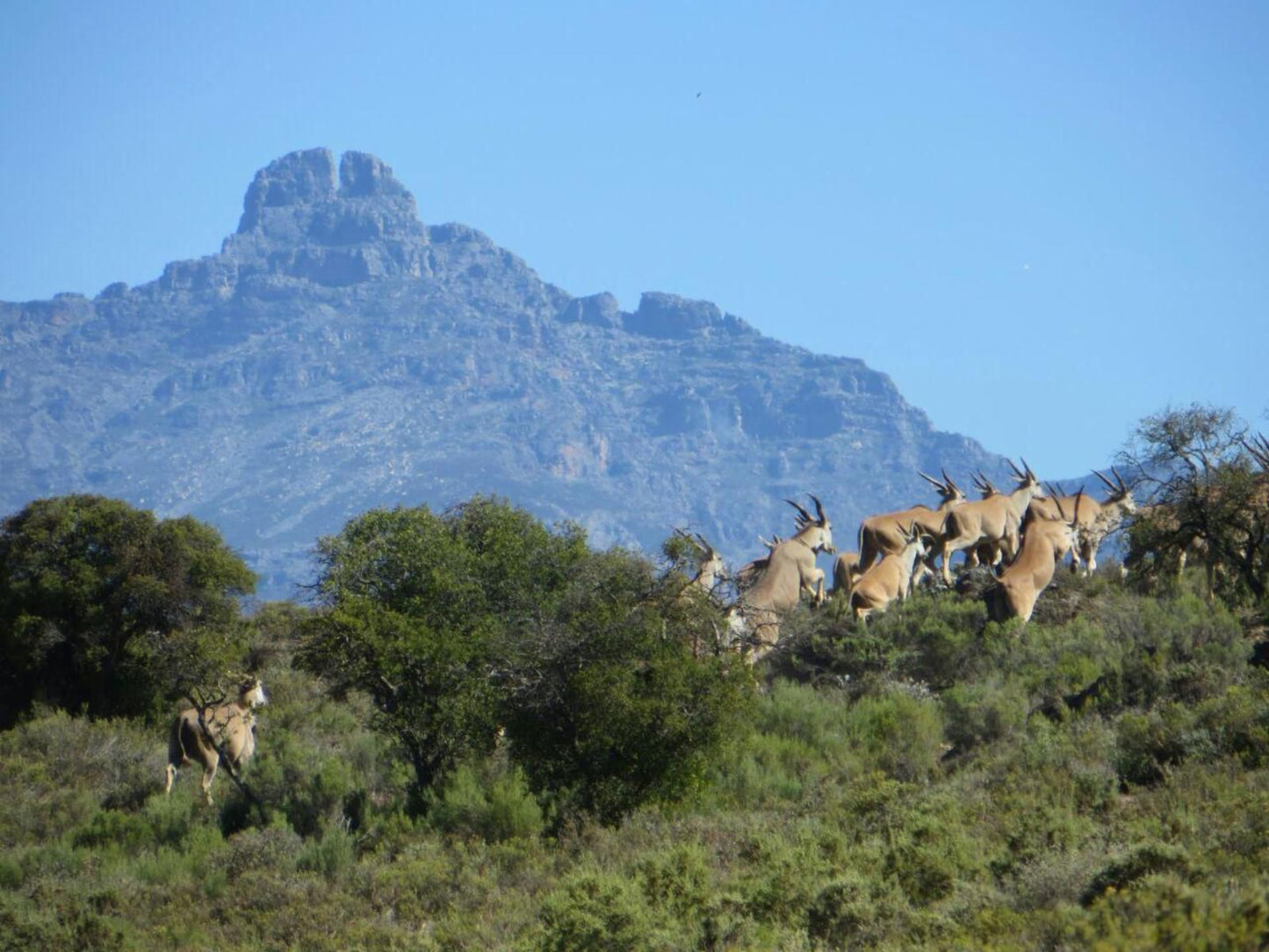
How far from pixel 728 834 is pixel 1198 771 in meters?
5.09

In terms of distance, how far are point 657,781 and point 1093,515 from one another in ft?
46.1

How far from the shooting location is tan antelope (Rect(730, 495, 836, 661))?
1007 inches

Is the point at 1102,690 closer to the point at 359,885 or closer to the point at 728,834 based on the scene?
the point at 728,834

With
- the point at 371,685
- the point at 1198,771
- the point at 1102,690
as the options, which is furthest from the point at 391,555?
the point at 1198,771

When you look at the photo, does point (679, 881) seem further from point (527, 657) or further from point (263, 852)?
point (263, 852)

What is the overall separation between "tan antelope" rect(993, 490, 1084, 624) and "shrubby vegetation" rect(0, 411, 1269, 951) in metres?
0.50

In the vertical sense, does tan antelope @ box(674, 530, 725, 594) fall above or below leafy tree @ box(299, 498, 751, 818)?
above

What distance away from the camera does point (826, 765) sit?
853 inches

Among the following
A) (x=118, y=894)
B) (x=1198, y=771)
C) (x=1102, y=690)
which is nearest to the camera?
(x=1198, y=771)

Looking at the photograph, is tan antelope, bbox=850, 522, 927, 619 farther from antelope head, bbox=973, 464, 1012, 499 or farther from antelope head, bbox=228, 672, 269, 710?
antelope head, bbox=228, 672, 269, 710

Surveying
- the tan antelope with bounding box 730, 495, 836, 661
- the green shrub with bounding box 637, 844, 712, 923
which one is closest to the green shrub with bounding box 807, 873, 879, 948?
A: the green shrub with bounding box 637, 844, 712, 923

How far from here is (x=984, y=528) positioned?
30219 mm

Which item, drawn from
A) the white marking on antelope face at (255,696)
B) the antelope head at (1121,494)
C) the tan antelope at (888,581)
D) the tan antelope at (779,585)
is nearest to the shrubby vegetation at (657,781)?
the tan antelope at (888,581)

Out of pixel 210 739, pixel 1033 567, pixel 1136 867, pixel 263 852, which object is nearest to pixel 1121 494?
pixel 1033 567
